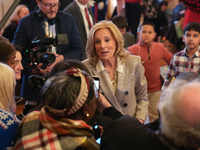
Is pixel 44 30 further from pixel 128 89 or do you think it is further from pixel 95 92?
pixel 95 92

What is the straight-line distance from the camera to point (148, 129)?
3.32 feet

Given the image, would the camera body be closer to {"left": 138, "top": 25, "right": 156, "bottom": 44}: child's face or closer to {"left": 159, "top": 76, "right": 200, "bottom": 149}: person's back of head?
{"left": 159, "top": 76, "right": 200, "bottom": 149}: person's back of head

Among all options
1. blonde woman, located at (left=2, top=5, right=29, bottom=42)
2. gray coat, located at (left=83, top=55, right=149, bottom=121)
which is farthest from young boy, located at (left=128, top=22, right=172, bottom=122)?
blonde woman, located at (left=2, top=5, right=29, bottom=42)

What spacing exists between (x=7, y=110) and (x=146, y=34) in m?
2.19

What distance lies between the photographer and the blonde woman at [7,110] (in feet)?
3.54

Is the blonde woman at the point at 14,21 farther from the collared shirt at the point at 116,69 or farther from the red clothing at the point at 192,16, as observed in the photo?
the red clothing at the point at 192,16

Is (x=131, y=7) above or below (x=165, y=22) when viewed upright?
above

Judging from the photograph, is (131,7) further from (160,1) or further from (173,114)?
(173,114)

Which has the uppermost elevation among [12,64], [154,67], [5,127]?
[12,64]

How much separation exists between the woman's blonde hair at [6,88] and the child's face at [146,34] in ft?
6.80

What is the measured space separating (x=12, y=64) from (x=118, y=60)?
0.78 meters

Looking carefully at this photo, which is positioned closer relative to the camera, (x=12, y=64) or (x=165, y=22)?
(x=12, y=64)

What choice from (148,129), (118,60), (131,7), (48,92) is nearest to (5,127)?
(48,92)

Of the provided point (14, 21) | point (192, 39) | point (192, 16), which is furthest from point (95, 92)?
point (14, 21)
